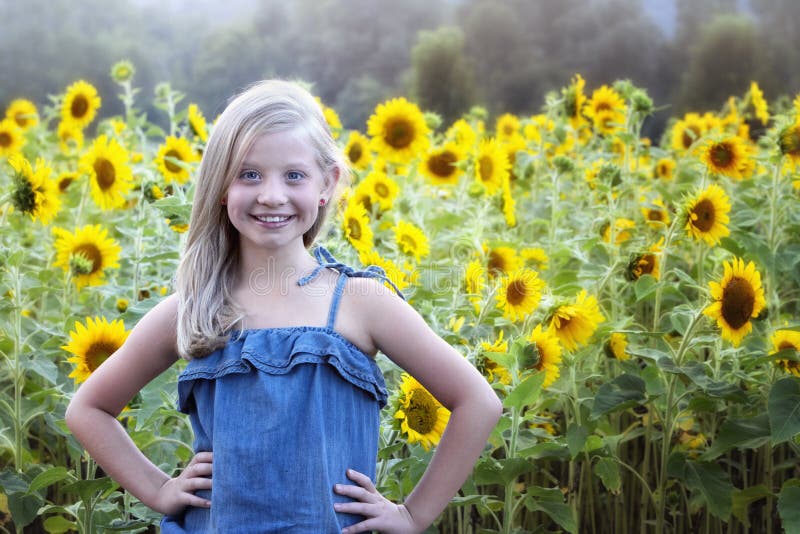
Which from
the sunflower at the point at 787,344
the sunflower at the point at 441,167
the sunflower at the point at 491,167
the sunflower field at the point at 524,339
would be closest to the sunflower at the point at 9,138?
the sunflower field at the point at 524,339

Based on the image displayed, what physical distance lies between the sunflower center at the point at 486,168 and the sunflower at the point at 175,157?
649mm

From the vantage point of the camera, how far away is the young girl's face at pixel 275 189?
1.08 meters

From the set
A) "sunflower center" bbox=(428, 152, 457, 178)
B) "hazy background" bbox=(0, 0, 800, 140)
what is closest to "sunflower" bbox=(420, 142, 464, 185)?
"sunflower center" bbox=(428, 152, 457, 178)

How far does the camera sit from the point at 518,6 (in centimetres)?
1106

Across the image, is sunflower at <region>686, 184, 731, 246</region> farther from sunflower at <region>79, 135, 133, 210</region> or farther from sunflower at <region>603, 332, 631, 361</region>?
sunflower at <region>79, 135, 133, 210</region>

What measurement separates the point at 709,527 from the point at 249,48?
8170mm

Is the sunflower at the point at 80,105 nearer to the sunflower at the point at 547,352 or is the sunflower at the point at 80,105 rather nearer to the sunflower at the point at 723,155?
the sunflower at the point at 723,155

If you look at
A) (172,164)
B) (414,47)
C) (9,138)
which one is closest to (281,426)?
(172,164)

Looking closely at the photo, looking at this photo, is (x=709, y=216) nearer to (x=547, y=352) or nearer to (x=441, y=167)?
(x=547, y=352)

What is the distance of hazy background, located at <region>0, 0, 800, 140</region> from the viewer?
931cm

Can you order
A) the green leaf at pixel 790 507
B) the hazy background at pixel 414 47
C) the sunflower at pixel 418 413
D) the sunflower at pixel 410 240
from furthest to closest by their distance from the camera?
the hazy background at pixel 414 47 < the sunflower at pixel 410 240 < the green leaf at pixel 790 507 < the sunflower at pixel 418 413

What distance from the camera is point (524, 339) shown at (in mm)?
1344

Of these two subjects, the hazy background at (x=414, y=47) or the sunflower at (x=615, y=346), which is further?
the hazy background at (x=414, y=47)

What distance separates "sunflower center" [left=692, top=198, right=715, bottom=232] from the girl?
74 cm
